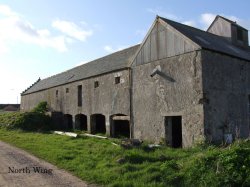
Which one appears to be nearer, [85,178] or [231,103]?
[85,178]

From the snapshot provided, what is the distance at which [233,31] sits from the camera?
20.2 m

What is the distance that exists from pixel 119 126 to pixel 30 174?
13.0 meters

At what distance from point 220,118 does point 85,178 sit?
7924 mm

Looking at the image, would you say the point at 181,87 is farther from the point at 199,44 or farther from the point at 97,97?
the point at 97,97

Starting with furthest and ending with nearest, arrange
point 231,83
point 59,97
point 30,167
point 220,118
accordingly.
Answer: point 59,97 → point 231,83 → point 220,118 → point 30,167

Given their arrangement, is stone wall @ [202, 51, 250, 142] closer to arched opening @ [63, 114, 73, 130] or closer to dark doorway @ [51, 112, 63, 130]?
arched opening @ [63, 114, 73, 130]

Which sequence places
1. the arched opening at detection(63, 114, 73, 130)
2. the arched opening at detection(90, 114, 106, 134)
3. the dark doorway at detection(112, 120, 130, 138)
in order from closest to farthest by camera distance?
the dark doorway at detection(112, 120, 130, 138), the arched opening at detection(90, 114, 106, 134), the arched opening at detection(63, 114, 73, 130)

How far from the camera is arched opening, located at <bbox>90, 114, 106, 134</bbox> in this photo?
22598mm

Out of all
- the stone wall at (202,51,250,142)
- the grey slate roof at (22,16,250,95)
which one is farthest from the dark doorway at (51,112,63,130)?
the stone wall at (202,51,250,142)

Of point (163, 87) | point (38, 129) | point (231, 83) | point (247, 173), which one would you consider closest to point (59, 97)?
point (38, 129)

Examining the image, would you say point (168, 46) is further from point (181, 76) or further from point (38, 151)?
point (38, 151)

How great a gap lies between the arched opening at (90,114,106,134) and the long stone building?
190 centimetres

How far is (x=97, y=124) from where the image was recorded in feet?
78.6

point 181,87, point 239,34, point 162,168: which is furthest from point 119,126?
point 162,168
